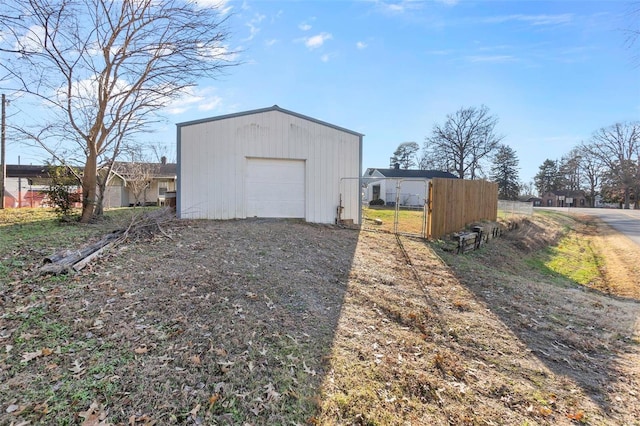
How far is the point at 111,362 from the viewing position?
2.78 meters

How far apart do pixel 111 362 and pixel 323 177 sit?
8735mm

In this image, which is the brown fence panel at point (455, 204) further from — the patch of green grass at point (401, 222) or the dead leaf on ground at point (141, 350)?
the dead leaf on ground at point (141, 350)

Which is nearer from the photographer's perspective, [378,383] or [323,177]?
[378,383]

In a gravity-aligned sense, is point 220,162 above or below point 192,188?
above

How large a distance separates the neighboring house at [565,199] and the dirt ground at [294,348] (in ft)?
216

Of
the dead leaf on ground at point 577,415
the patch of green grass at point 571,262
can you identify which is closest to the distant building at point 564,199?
the patch of green grass at point 571,262

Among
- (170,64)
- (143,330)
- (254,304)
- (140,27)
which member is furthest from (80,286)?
(140,27)

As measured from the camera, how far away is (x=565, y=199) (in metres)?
59.7

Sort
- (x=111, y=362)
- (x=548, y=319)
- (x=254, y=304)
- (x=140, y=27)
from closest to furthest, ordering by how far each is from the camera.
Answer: (x=111, y=362), (x=254, y=304), (x=548, y=319), (x=140, y=27)

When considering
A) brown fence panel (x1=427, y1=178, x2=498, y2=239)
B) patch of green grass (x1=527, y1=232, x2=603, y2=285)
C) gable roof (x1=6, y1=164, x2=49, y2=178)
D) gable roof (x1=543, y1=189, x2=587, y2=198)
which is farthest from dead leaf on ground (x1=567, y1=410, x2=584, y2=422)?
gable roof (x1=543, y1=189, x2=587, y2=198)

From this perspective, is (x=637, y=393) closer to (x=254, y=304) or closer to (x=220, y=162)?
(x=254, y=304)

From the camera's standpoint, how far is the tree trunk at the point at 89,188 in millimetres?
9047

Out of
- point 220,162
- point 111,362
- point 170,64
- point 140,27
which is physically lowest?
point 111,362

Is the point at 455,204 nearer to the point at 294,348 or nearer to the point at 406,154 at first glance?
the point at 294,348
